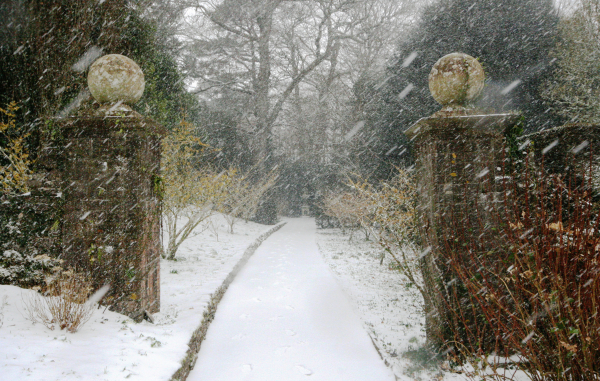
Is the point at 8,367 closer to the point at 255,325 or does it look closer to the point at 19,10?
the point at 255,325

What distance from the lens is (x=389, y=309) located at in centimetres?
437

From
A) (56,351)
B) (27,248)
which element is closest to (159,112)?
(27,248)

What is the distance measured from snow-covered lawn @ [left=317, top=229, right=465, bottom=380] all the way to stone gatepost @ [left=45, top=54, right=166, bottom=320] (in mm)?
2466

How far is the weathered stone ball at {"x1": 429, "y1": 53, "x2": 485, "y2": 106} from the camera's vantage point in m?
2.82

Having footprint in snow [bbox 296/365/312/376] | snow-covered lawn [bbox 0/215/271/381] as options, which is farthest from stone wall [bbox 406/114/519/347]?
snow-covered lawn [bbox 0/215/271/381]

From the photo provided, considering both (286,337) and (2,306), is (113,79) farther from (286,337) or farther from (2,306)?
(286,337)

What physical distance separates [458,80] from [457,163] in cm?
72

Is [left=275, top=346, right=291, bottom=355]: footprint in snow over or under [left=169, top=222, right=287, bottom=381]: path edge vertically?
under

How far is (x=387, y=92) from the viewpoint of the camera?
416 inches

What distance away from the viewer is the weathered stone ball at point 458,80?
2.82 m

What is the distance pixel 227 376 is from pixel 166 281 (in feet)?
8.26

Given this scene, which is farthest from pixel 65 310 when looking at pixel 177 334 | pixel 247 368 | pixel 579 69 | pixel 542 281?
pixel 579 69

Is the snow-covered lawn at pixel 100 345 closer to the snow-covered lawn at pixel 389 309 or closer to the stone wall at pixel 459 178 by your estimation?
the snow-covered lawn at pixel 389 309

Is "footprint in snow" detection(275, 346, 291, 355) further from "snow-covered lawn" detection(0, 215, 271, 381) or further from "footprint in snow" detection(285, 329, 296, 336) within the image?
"snow-covered lawn" detection(0, 215, 271, 381)
